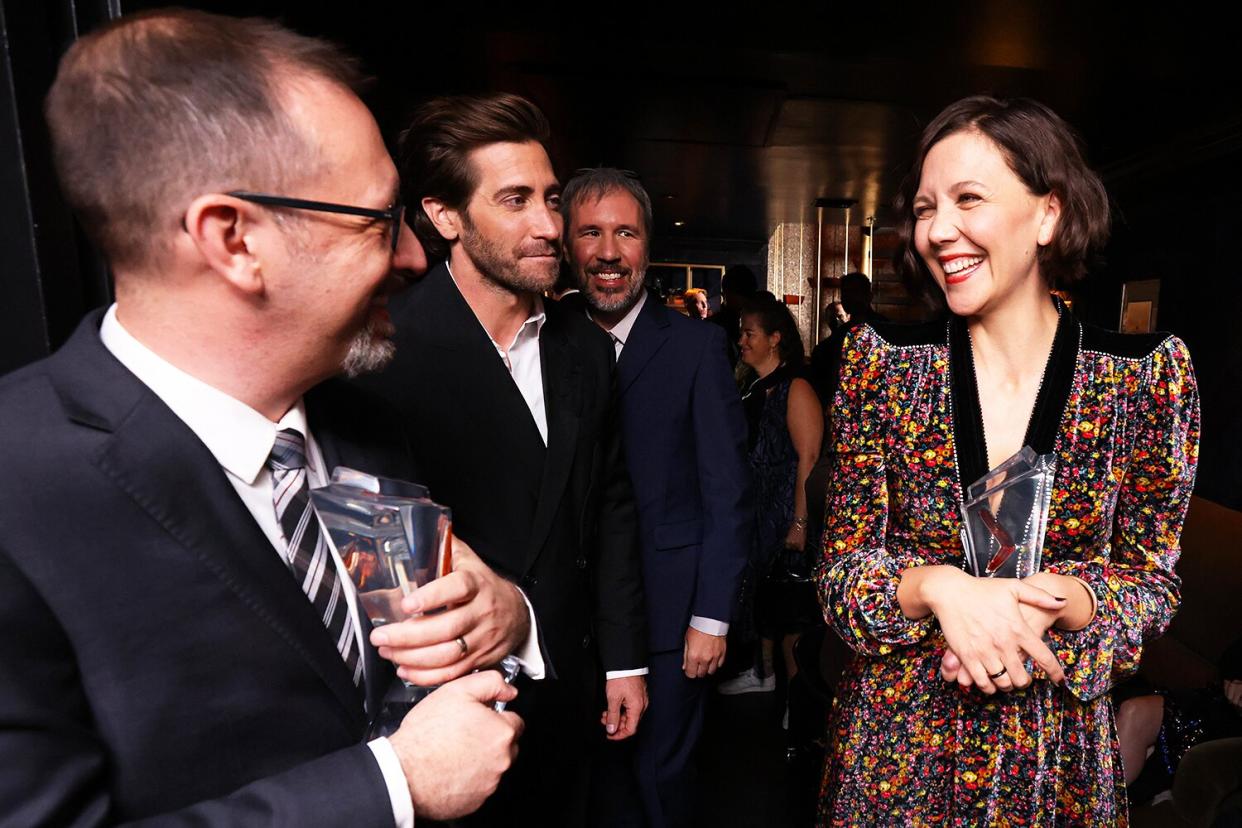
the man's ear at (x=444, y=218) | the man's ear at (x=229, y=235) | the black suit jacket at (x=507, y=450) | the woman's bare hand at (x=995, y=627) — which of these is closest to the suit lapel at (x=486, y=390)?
the black suit jacket at (x=507, y=450)

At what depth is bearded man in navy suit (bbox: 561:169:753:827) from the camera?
210cm

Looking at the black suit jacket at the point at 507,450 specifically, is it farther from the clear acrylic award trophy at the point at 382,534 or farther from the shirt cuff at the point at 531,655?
the clear acrylic award trophy at the point at 382,534

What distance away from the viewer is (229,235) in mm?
810

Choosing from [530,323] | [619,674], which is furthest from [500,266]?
[619,674]

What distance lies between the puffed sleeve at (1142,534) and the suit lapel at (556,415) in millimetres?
952

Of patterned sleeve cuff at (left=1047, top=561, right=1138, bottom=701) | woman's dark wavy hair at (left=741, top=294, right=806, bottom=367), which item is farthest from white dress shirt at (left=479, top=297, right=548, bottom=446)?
woman's dark wavy hair at (left=741, top=294, right=806, bottom=367)

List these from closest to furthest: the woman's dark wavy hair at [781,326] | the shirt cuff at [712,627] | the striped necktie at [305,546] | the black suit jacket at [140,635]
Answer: the black suit jacket at [140,635] → the striped necktie at [305,546] → the shirt cuff at [712,627] → the woman's dark wavy hair at [781,326]

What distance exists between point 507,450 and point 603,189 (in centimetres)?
110

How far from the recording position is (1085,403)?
125 cm

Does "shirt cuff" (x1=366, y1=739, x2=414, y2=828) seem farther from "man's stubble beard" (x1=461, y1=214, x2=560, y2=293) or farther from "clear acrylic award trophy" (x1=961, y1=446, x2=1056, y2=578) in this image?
"man's stubble beard" (x1=461, y1=214, x2=560, y2=293)

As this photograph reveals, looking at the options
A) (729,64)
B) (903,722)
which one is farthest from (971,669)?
(729,64)

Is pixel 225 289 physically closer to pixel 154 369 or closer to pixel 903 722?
pixel 154 369

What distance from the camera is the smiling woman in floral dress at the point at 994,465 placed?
3.98 ft

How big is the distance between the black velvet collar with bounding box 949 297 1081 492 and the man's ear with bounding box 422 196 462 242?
3.78ft
